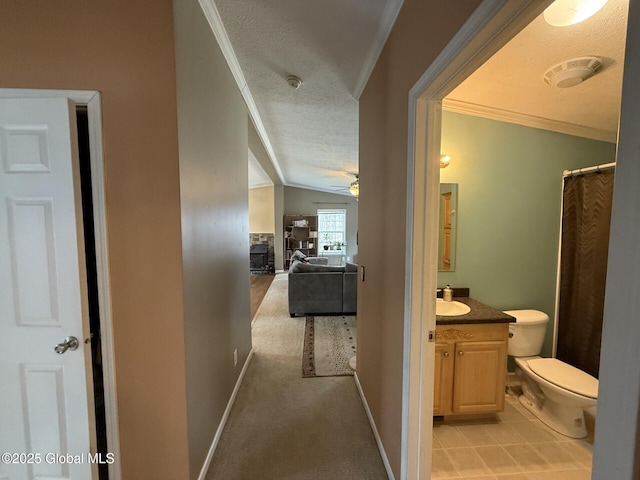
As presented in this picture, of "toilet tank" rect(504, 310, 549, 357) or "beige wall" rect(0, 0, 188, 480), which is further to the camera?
"toilet tank" rect(504, 310, 549, 357)

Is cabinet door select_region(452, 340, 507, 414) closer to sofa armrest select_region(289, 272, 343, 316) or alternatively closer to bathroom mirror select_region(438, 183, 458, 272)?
bathroom mirror select_region(438, 183, 458, 272)

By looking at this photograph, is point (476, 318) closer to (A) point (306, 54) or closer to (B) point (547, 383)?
(B) point (547, 383)

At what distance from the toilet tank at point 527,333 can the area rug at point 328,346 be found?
4.75 feet

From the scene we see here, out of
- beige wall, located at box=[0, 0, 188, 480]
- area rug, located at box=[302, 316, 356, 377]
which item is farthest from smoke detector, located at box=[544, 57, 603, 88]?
area rug, located at box=[302, 316, 356, 377]

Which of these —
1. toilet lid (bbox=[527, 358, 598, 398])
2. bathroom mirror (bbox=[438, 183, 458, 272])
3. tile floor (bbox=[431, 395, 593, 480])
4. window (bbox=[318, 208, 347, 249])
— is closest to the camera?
tile floor (bbox=[431, 395, 593, 480])

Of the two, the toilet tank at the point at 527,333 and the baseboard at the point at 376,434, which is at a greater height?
the toilet tank at the point at 527,333

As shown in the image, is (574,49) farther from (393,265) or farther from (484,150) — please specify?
(393,265)

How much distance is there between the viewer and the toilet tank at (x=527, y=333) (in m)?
2.21

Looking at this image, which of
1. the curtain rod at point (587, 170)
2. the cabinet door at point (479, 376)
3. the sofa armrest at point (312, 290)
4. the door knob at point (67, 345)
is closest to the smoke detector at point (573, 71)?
the curtain rod at point (587, 170)

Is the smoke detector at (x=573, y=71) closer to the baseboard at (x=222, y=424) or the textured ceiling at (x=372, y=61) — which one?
the textured ceiling at (x=372, y=61)

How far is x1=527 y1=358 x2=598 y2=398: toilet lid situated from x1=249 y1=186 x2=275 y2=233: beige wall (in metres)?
7.64

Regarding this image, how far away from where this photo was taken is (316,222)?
362 inches

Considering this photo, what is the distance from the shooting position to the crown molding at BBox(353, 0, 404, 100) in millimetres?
1390

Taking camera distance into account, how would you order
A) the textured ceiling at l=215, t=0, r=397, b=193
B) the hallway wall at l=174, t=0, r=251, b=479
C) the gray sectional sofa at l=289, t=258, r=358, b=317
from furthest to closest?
1. the gray sectional sofa at l=289, t=258, r=358, b=317
2. the textured ceiling at l=215, t=0, r=397, b=193
3. the hallway wall at l=174, t=0, r=251, b=479
